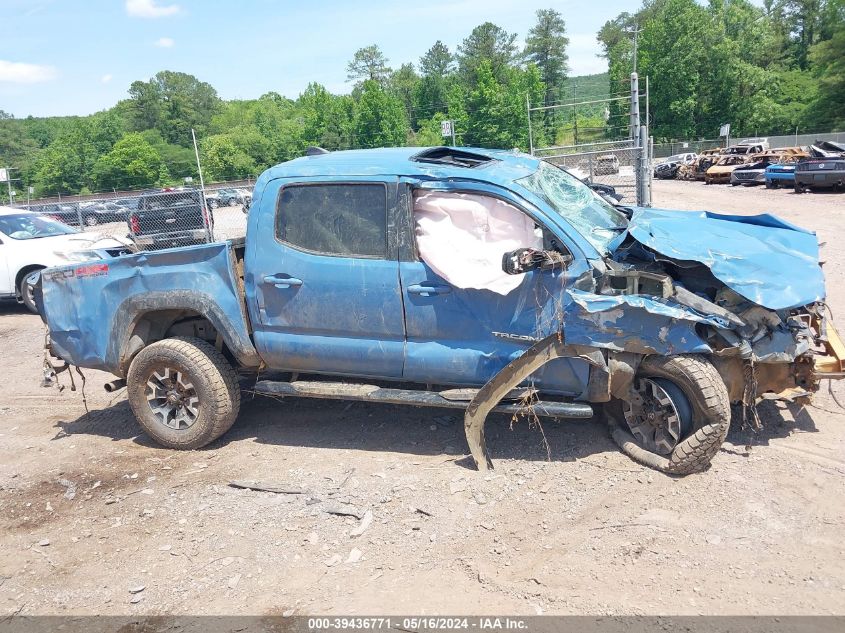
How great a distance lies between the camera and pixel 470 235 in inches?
177

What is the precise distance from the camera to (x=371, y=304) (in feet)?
15.2

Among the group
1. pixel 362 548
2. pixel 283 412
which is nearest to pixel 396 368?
pixel 362 548

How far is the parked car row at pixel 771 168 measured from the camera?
21.5 meters

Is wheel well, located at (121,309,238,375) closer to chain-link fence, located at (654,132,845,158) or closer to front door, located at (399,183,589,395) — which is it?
front door, located at (399,183,589,395)

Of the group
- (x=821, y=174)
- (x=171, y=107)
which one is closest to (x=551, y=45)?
(x=171, y=107)

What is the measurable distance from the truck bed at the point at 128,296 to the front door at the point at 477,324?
4.46 feet

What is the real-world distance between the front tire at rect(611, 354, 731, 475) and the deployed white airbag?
3.59ft

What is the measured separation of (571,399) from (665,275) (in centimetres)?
101

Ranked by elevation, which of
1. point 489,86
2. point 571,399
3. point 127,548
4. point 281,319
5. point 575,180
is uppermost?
point 489,86

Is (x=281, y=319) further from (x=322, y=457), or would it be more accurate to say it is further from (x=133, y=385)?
(x=133, y=385)

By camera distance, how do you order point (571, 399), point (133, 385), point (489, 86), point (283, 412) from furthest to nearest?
1. point (489, 86)
2. point (283, 412)
3. point (133, 385)
4. point (571, 399)

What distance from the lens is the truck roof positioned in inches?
180

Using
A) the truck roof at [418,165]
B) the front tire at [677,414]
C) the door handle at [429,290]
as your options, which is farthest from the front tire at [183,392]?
the front tire at [677,414]

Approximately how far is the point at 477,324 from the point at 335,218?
126 centimetres
